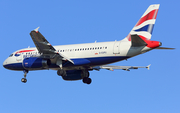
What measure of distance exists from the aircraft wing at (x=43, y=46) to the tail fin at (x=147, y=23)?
861 cm

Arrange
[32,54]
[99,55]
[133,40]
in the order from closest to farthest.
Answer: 1. [133,40]
2. [99,55]
3. [32,54]

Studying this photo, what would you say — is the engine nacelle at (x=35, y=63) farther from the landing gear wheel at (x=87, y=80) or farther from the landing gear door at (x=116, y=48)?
the landing gear door at (x=116, y=48)

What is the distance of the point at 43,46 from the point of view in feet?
133

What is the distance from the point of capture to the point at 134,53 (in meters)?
39.5

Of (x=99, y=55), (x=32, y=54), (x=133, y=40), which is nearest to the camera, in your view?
(x=133, y=40)

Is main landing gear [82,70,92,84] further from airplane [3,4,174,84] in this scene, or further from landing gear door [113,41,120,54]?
landing gear door [113,41,120,54]

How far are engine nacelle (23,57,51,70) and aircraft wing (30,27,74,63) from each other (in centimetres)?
79

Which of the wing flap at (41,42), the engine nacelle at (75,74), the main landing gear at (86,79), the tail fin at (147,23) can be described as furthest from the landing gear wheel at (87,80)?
the tail fin at (147,23)

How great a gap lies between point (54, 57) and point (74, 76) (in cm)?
654

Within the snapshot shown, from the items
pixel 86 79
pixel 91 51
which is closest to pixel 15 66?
pixel 86 79

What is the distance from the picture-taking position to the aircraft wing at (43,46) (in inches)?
1524

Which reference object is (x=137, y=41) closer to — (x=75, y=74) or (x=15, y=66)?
(x=75, y=74)

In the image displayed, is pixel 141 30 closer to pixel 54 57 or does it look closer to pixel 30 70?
pixel 54 57

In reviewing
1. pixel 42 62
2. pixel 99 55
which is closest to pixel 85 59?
pixel 99 55
